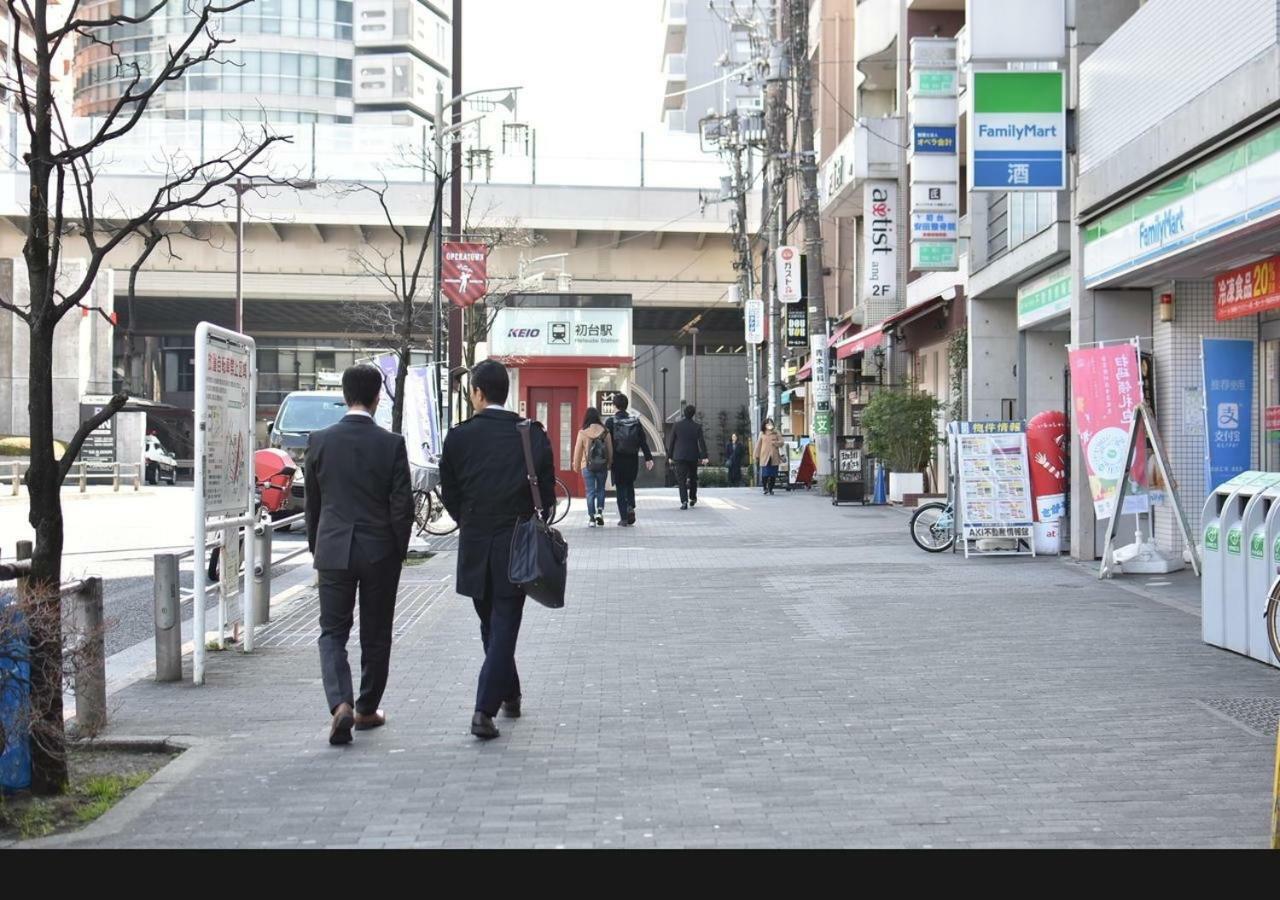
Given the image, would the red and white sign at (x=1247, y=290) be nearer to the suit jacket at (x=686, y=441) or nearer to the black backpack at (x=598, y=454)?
the black backpack at (x=598, y=454)

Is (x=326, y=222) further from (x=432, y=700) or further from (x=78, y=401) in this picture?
(x=432, y=700)

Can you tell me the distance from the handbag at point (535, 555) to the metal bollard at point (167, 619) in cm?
245

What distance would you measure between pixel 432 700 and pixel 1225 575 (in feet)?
16.1

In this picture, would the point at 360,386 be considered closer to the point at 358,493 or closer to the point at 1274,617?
the point at 358,493

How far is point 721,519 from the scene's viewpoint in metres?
24.7

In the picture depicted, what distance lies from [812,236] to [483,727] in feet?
83.8

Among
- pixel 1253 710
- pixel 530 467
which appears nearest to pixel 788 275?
pixel 1253 710

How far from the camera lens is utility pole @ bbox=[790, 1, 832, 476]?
1254 inches

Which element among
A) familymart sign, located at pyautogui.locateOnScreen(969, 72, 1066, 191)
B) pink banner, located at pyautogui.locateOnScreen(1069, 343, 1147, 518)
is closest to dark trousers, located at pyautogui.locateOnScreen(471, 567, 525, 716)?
pink banner, located at pyautogui.locateOnScreen(1069, 343, 1147, 518)

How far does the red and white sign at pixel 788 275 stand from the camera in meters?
38.2

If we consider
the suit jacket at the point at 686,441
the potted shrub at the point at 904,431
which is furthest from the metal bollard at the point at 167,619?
the potted shrub at the point at 904,431

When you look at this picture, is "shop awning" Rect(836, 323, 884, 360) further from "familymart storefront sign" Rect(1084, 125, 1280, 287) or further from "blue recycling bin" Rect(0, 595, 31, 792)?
"blue recycling bin" Rect(0, 595, 31, 792)

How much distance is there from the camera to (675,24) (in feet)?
305

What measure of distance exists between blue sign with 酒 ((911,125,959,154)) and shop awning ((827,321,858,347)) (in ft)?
37.1
